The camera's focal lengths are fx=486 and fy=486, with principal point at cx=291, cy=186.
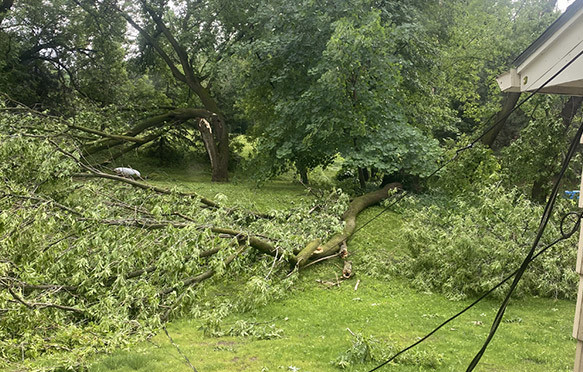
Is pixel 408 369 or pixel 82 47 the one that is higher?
pixel 82 47

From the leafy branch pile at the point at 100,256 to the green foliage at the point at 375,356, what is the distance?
1.69 metres

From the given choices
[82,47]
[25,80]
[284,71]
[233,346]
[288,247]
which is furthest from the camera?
[82,47]

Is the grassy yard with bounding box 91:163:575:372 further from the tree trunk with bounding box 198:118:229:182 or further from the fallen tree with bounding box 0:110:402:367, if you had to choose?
the tree trunk with bounding box 198:118:229:182

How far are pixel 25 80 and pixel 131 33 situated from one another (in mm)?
4254

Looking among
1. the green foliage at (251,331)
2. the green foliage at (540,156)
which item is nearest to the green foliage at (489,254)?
the green foliage at (251,331)

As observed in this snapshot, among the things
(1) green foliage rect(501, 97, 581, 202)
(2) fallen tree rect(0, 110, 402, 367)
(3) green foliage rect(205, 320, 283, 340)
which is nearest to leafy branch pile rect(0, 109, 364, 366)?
(2) fallen tree rect(0, 110, 402, 367)

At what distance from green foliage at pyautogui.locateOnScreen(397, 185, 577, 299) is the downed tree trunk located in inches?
51.8

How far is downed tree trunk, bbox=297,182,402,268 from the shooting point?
29.4 ft

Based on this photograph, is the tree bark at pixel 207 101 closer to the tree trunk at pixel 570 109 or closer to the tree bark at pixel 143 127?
the tree bark at pixel 143 127

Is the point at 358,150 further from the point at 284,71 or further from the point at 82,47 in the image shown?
the point at 82,47

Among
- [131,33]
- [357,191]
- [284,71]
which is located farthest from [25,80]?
[357,191]

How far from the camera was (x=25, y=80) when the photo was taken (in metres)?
18.0

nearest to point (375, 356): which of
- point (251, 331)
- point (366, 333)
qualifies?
point (366, 333)

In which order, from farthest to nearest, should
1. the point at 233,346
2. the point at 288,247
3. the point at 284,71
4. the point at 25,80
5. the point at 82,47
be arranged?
the point at 82,47
the point at 25,80
the point at 284,71
the point at 288,247
the point at 233,346
